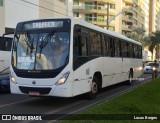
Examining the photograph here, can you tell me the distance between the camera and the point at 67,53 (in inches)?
484

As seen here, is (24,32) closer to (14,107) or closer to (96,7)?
(14,107)

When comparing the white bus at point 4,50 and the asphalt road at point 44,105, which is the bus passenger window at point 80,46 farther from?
the white bus at point 4,50

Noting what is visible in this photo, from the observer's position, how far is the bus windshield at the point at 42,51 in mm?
12188

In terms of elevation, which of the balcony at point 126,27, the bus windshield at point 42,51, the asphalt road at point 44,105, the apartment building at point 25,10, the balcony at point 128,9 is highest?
the balcony at point 128,9

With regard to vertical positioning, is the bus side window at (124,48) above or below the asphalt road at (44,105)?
above

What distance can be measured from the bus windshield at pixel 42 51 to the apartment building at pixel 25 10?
20.8 m

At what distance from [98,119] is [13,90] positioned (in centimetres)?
444

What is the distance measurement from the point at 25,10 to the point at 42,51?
26.7 m

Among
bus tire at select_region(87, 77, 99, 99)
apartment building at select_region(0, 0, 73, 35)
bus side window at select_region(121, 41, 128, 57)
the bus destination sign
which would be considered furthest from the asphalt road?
apartment building at select_region(0, 0, 73, 35)

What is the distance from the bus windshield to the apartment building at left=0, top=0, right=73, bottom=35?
20.8 metres

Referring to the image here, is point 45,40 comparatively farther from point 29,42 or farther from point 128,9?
point 128,9

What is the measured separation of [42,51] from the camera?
12.3 m

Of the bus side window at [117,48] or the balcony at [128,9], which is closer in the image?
the bus side window at [117,48]

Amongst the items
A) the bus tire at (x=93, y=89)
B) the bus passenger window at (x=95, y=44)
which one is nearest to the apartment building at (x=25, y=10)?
the bus passenger window at (x=95, y=44)
